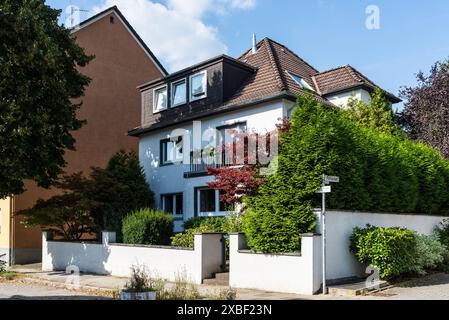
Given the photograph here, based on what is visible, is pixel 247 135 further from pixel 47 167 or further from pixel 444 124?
pixel 444 124

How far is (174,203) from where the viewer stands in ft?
78.3

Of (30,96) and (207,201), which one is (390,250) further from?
(30,96)

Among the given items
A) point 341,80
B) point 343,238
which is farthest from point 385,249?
point 341,80

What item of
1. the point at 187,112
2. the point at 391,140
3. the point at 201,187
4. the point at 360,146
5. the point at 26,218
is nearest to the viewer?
the point at 360,146

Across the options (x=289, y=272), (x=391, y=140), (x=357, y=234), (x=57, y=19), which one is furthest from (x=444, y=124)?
(x=57, y=19)

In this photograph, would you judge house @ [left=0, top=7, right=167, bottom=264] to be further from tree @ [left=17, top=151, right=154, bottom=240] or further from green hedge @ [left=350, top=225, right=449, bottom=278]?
green hedge @ [left=350, top=225, right=449, bottom=278]

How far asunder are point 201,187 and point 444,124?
39.0 feet

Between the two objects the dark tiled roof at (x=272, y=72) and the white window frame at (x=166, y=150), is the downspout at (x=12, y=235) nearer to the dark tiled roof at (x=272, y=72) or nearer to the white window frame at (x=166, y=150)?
the white window frame at (x=166, y=150)

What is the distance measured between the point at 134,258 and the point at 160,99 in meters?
11.0

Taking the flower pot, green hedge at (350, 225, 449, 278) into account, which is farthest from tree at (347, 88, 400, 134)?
the flower pot

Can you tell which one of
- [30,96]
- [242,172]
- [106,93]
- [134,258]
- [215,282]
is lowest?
[215,282]

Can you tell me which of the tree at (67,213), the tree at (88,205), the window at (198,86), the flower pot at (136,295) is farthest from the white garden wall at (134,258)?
the window at (198,86)

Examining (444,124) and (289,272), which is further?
(444,124)
